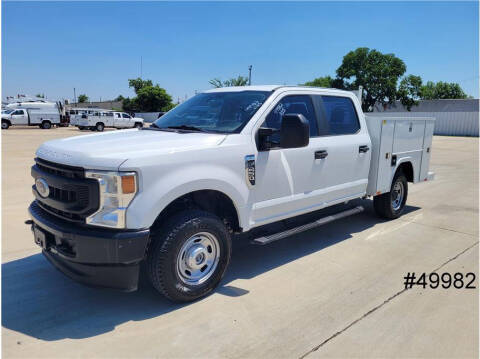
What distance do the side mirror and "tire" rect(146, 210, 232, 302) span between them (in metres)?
1.03

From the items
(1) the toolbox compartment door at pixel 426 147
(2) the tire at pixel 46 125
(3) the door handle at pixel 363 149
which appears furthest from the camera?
(2) the tire at pixel 46 125

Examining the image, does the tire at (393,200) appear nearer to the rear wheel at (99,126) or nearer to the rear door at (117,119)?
the rear wheel at (99,126)

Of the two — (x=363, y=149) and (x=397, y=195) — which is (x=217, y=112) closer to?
(x=363, y=149)

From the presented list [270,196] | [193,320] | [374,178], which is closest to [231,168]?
[270,196]

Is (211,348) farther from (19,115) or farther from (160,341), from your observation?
(19,115)

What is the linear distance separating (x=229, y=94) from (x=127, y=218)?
213 cm

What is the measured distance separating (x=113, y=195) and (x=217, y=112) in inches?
69.0

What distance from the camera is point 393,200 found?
20.4 ft

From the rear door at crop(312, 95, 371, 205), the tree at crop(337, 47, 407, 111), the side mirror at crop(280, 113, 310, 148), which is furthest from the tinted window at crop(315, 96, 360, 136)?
the tree at crop(337, 47, 407, 111)

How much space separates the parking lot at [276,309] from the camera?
2.80 m

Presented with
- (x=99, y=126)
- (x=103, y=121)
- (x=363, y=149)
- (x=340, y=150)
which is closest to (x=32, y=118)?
(x=99, y=126)

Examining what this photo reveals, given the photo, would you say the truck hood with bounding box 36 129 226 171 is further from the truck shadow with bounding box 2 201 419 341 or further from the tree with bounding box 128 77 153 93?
the tree with bounding box 128 77 153 93

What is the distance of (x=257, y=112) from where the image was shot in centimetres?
387

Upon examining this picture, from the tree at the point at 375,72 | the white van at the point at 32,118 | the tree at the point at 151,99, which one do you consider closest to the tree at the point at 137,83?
the tree at the point at 151,99
